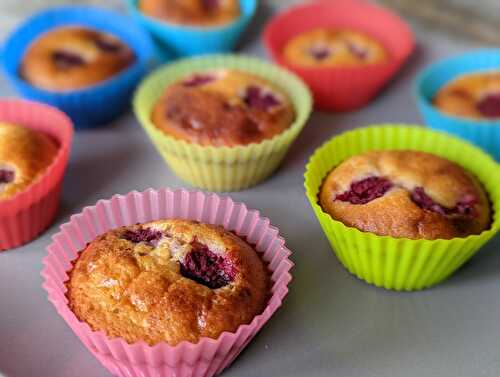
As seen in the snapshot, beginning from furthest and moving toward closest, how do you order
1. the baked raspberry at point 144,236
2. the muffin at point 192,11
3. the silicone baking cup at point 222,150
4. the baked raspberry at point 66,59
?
the muffin at point 192,11 → the baked raspberry at point 66,59 → the silicone baking cup at point 222,150 → the baked raspberry at point 144,236

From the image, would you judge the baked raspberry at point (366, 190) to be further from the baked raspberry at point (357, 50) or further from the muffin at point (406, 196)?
the baked raspberry at point (357, 50)

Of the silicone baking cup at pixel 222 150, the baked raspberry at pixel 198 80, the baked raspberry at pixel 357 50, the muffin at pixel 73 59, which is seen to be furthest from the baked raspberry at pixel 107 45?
the baked raspberry at pixel 357 50

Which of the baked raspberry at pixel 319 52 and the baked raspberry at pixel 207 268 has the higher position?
the baked raspberry at pixel 207 268

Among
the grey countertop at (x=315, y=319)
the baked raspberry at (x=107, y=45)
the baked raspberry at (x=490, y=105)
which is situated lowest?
the grey countertop at (x=315, y=319)

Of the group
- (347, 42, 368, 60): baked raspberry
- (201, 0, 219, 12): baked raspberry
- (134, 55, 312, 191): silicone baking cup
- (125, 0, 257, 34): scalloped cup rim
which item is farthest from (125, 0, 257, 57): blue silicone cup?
(347, 42, 368, 60): baked raspberry

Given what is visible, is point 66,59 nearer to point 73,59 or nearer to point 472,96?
point 73,59

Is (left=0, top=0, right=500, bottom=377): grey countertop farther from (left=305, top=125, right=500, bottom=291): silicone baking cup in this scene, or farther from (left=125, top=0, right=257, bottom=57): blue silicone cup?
(left=125, top=0, right=257, bottom=57): blue silicone cup

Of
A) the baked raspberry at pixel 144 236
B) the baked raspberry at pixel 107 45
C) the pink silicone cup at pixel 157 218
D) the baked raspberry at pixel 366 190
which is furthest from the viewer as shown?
the baked raspberry at pixel 107 45
